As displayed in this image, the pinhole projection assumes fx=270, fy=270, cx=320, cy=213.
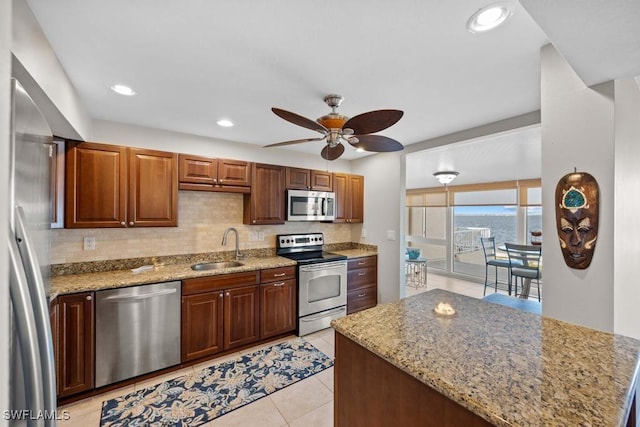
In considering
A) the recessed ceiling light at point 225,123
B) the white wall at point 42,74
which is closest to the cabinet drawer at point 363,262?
the recessed ceiling light at point 225,123

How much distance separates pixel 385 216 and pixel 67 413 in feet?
12.3

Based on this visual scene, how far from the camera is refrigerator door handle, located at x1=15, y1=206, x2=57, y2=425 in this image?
620mm

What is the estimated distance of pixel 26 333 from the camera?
1.90 ft

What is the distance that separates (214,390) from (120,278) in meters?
1.25

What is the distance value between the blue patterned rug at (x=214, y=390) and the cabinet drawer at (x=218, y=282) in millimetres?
730

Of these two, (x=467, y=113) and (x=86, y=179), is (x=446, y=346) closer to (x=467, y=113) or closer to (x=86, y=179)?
(x=467, y=113)

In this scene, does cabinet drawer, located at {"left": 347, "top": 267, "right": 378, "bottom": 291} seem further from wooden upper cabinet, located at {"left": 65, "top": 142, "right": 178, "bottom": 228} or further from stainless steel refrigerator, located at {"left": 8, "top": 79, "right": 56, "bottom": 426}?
stainless steel refrigerator, located at {"left": 8, "top": 79, "right": 56, "bottom": 426}

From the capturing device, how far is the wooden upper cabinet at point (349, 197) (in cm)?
407

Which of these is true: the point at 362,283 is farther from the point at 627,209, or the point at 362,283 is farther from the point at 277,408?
the point at 627,209

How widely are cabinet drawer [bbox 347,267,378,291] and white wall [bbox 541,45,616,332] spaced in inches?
94.1

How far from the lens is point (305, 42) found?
151cm

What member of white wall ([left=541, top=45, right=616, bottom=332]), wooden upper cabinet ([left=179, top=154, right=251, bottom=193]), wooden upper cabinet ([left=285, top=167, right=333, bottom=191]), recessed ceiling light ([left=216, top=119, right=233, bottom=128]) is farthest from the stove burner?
white wall ([left=541, top=45, right=616, bottom=332])

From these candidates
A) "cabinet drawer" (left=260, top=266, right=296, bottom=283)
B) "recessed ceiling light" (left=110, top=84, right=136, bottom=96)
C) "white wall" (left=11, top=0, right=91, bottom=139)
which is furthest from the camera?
"cabinet drawer" (left=260, top=266, right=296, bottom=283)

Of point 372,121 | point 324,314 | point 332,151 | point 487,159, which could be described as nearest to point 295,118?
point 372,121
